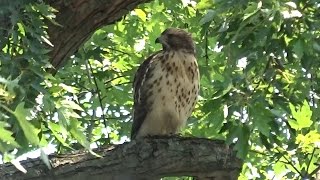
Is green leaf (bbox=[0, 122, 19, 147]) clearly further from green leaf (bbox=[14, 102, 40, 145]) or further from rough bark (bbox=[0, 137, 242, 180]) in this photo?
rough bark (bbox=[0, 137, 242, 180])

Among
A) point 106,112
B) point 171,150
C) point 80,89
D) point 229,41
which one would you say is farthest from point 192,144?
point 106,112

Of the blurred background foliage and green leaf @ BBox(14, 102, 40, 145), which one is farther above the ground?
the blurred background foliage

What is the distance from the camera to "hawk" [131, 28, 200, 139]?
5.45 meters

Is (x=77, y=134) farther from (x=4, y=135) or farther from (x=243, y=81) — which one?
(x=243, y=81)

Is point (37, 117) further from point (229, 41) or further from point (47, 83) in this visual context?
point (229, 41)

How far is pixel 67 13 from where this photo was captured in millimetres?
4348

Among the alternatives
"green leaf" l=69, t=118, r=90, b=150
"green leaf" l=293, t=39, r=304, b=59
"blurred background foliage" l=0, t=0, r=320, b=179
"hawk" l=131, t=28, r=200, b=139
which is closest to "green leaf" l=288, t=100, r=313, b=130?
"blurred background foliage" l=0, t=0, r=320, b=179

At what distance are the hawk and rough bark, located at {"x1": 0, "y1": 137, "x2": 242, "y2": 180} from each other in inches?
54.4

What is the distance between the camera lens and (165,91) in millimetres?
5457

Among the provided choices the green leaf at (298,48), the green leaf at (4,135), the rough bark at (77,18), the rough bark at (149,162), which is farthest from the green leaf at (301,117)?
the green leaf at (4,135)

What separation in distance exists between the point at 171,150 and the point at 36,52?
776 mm

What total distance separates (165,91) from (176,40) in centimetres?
38

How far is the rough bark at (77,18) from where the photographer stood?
14.3ft

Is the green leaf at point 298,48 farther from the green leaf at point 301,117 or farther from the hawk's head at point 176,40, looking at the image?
the hawk's head at point 176,40
